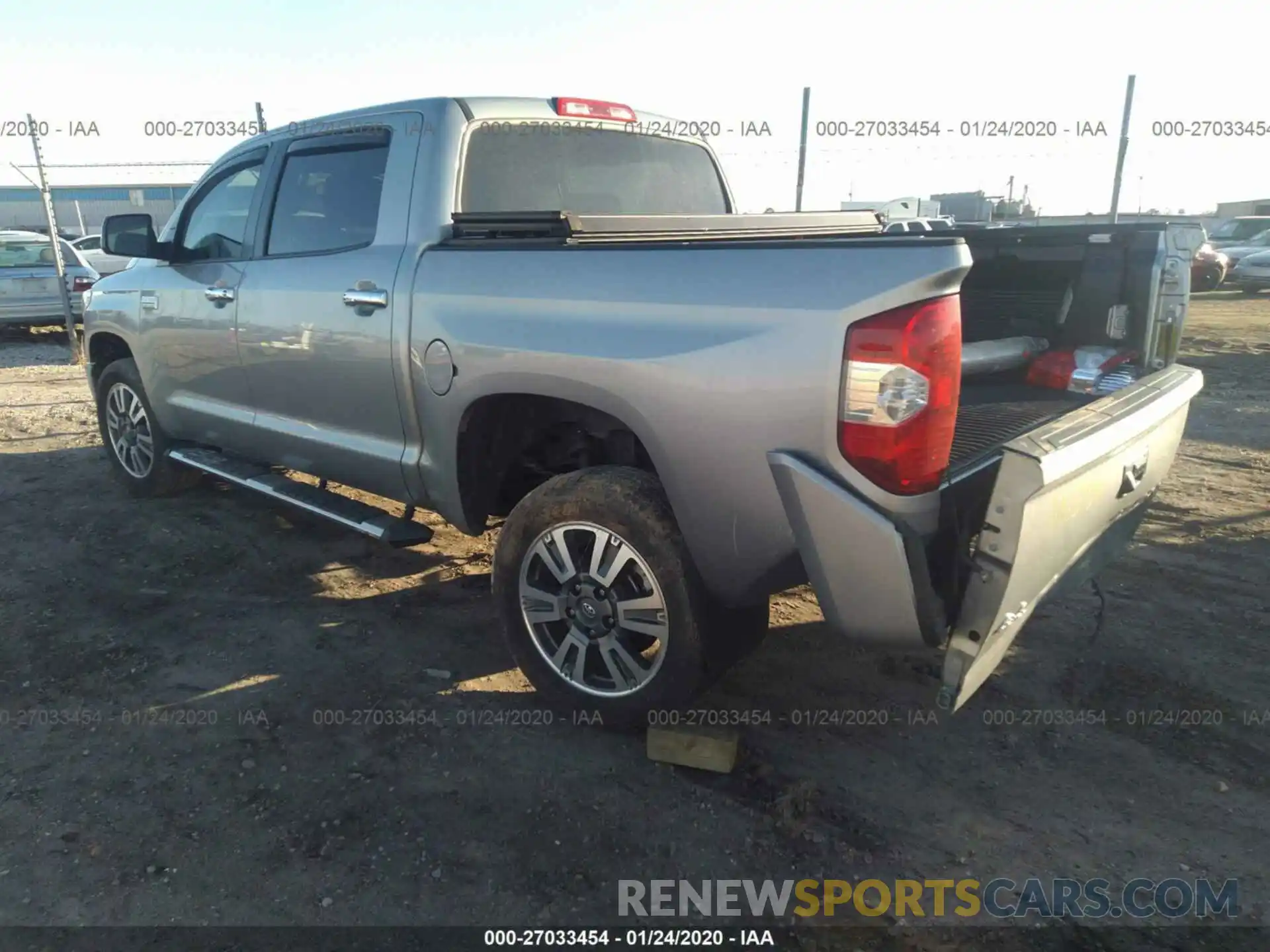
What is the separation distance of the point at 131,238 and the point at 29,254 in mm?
9581

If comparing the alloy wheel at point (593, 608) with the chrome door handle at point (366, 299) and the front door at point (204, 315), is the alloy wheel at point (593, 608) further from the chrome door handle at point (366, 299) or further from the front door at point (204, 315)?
the front door at point (204, 315)

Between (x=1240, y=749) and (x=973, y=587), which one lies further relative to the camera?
(x=1240, y=749)

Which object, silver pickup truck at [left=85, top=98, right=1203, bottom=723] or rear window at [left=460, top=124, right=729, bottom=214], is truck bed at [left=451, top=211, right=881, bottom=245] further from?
rear window at [left=460, top=124, right=729, bottom=214]

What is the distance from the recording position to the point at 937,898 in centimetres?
237

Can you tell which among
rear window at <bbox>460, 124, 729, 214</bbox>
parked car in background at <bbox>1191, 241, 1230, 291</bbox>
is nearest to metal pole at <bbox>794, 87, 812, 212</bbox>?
rear window at <bbox>460, 124, 729, 214</bbox>

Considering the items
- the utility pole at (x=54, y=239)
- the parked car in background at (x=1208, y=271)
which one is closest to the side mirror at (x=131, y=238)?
the utility pole at (x=54, y=239)

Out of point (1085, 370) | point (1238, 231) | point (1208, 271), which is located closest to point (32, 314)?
point (1085, 370)

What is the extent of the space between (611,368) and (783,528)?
2.33 ft

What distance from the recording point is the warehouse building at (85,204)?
115 feet

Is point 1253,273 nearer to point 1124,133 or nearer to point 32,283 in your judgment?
point 1124,133

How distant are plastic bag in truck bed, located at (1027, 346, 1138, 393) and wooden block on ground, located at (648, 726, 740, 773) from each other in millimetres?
2069

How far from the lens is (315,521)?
208 inches

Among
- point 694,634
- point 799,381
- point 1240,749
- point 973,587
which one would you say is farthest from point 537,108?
point 1240,749

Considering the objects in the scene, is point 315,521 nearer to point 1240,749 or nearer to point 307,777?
point 307,777
